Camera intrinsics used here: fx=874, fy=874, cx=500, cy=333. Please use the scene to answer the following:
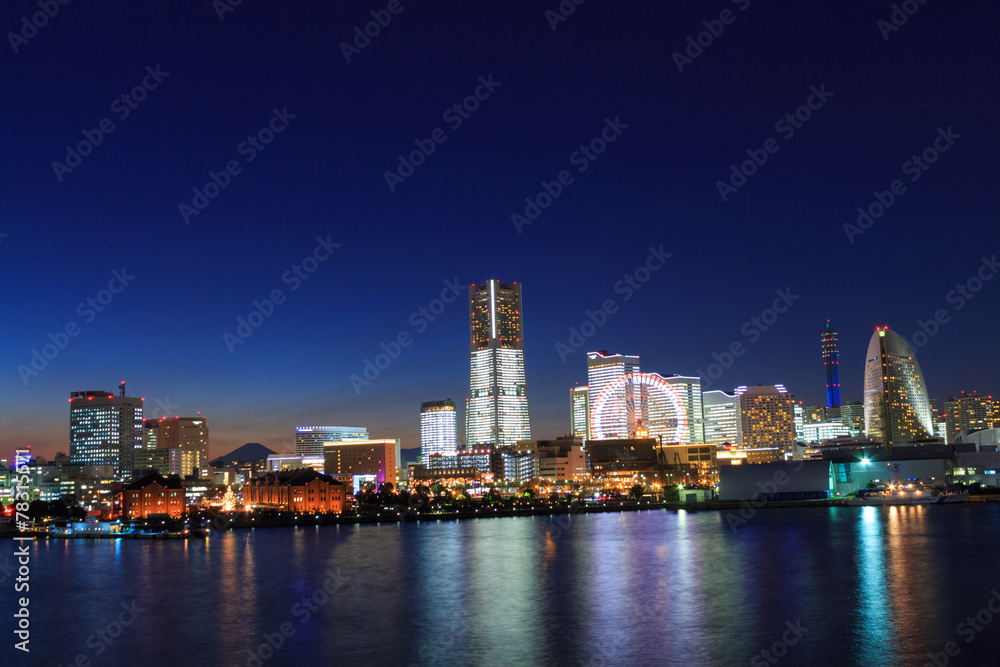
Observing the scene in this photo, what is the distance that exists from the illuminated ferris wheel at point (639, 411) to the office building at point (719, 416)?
26.4m

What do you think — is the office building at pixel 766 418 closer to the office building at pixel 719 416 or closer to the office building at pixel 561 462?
the office building at pixel 719 416

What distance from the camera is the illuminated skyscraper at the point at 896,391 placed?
132500 mm

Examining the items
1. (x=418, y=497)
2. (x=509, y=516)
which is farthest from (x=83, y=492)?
(x=509, y=516)

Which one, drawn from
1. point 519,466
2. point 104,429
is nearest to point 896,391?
point 519,466

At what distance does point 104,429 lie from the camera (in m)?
165

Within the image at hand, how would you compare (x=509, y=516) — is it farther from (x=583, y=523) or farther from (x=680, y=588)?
(x=680, y=588)

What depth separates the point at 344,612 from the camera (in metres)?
25.8

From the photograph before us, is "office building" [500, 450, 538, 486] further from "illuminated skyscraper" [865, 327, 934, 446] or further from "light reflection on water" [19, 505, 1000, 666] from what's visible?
"light reflection on water" [19, 505, 1000, 666]

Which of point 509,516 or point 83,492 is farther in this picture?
point 83,492

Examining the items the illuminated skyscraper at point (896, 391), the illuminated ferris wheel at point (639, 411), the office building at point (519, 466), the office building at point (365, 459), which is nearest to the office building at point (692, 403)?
the illuminated ferris wheel at point (639, 411)

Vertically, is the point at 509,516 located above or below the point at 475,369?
below

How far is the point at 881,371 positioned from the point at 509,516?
73.7m

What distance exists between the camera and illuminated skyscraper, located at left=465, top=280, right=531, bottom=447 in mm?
175125

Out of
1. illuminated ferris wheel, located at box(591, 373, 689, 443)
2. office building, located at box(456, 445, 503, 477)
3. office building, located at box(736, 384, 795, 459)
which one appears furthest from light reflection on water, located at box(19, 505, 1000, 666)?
office building, located at box(736, 384, 795, 459)
